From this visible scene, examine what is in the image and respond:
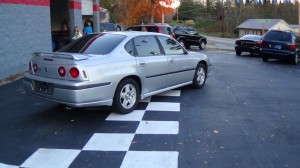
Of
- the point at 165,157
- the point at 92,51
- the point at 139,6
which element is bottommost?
the point at 165,157

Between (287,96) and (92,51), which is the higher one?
(92,51)

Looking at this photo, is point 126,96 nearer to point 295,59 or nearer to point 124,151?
point 124,151

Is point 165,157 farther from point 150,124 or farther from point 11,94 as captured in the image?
point 11,94

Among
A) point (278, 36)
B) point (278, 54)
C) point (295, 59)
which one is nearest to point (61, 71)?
point (278, 54)

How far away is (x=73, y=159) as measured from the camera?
471 centimetres

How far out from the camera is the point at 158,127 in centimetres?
603

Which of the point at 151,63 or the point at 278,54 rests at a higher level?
the point at 151,63

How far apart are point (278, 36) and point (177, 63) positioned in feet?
37.0

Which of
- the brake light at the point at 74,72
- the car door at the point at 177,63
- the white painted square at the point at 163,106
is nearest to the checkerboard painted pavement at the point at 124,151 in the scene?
the white painted square at the point at 163,106

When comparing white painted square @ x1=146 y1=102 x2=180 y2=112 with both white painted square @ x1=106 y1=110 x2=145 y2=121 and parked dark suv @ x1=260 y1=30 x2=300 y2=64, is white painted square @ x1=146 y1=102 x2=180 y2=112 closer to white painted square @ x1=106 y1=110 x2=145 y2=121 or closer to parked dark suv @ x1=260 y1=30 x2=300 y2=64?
white painted square @ x1=106 y1=110 x2=145 y2=121

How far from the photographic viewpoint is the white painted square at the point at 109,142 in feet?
16.7

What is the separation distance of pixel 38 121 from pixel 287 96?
18.9ft

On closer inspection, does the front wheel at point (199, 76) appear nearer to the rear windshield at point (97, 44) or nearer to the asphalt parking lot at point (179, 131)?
the asphalt parking lot at point (179, 131)

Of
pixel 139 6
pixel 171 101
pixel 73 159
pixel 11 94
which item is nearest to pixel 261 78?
pixel 171 101
